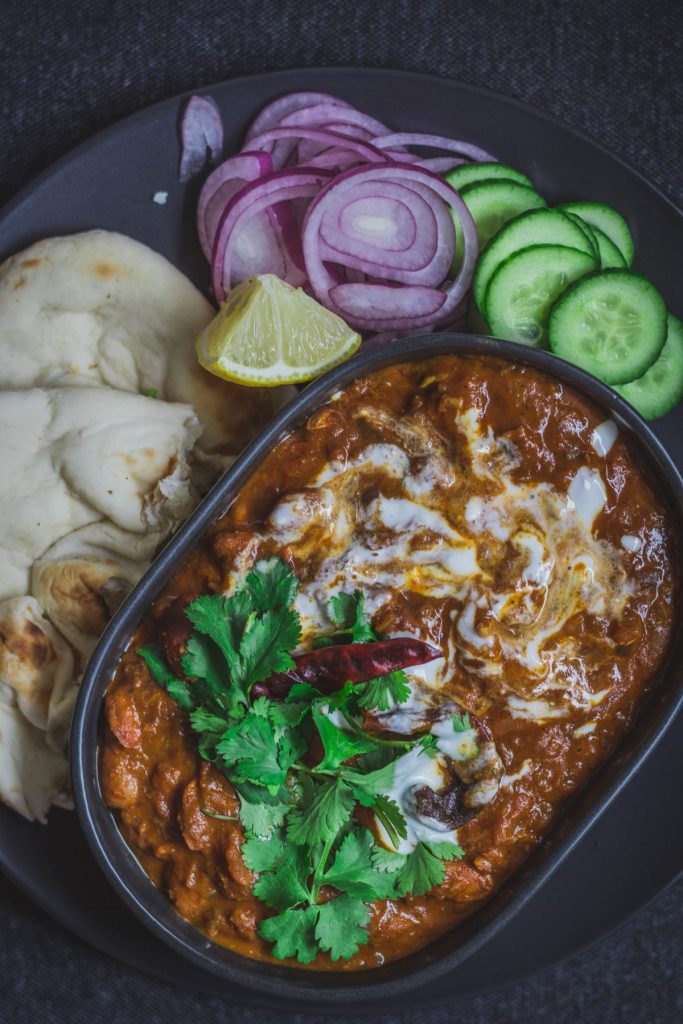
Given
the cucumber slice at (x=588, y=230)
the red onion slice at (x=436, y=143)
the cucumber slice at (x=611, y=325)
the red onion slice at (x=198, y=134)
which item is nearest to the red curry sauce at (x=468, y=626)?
the cucumber slice at (x=611, y=325)

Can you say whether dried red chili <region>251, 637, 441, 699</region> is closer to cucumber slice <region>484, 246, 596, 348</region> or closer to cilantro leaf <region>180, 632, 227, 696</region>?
cilantro leaf <region>180, 632, 227, 696</region>

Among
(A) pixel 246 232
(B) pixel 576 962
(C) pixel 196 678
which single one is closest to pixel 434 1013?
(B) pixel 576 962

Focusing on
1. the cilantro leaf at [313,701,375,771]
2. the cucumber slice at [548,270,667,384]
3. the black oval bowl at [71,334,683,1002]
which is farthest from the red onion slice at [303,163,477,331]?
the cilantro leaf at [313,701,375,771]

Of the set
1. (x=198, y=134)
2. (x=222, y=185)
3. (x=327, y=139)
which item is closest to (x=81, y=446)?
(x=222, y=185)

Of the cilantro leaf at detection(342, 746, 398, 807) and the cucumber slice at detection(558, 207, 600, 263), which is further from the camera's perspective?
the cucumber slice at detection(558, 207, 600, 263)

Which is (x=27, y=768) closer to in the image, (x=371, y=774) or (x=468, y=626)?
(x=371, y=774)

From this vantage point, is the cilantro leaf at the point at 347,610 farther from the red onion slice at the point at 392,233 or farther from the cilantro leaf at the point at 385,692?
the red onion slice at the point at 392,233
